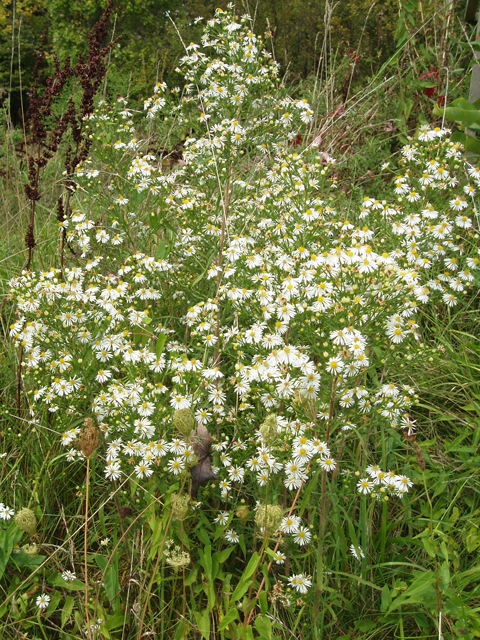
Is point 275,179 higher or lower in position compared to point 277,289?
higher

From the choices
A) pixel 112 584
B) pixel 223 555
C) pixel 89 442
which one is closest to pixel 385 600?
pixel 223 555

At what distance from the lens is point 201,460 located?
6.31 ft

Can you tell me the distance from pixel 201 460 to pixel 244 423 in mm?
212

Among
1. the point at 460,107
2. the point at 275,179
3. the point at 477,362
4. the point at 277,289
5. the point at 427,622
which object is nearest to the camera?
the point at 427,622

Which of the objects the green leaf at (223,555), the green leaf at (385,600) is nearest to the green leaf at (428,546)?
the green leaf at (385,600)

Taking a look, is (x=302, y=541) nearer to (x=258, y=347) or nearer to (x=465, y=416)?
(x=258, y=347)

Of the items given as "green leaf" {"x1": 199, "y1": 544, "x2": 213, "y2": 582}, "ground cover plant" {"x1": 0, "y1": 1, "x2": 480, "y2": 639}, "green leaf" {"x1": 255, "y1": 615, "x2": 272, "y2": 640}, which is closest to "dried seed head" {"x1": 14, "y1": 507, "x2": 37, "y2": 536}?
"ground cover plant" {"x1": 0, "y1": 1, "x2": 480, "y2": 639}

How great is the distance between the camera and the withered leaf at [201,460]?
191cm

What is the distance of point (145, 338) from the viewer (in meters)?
2.35

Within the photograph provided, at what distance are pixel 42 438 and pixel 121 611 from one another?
0.89 meters

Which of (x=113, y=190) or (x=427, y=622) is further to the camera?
(x=113, y=190)

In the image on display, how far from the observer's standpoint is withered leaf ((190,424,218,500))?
6.25ft

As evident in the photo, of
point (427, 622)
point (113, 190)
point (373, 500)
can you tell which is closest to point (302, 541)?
point (373, 500)

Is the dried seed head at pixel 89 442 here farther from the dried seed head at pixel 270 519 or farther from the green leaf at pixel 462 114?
the green leaf at pixel 462 114
